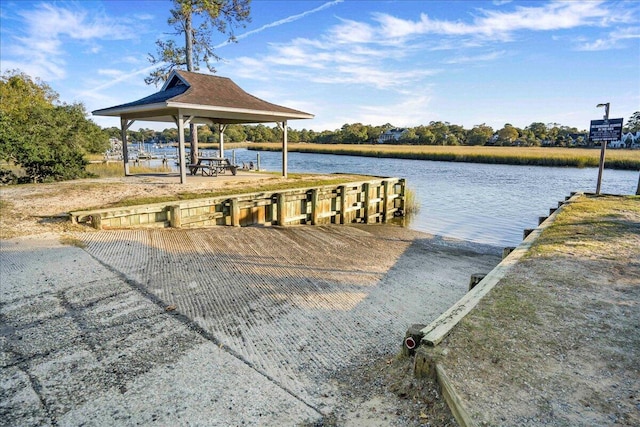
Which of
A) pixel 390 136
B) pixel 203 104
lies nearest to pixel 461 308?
pixel 203 104

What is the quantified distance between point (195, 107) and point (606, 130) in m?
13.3

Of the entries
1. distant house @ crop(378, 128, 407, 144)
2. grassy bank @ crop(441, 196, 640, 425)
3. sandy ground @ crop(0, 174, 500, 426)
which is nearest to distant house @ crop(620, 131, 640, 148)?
distant house @ crop(378, 128, 407, 144)

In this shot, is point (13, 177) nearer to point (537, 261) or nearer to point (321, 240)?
point (321, 240)

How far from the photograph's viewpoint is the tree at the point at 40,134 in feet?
44.2

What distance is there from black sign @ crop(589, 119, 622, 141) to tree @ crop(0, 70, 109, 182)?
18.8 metres

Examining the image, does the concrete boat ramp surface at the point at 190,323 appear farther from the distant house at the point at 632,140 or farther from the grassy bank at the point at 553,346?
the distant house at the point at 632,140

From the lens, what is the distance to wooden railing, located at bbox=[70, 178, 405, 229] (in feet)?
27.0

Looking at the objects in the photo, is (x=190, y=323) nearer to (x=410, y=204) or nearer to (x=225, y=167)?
(x=225, y=167)

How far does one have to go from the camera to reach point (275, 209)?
11.1 meters

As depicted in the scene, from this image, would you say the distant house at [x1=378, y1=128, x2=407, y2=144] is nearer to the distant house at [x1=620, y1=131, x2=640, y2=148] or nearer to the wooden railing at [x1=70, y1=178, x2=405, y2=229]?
the distant house at [x1=620, y1=131, x2=640, y2=148]

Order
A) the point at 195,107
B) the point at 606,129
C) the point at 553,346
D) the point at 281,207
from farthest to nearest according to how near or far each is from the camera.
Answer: the point at 606,129, the point at 195,107, the point at 281,207, the point at 553,346

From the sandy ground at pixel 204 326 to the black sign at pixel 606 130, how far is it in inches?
309

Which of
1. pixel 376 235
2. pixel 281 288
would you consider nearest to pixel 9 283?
pixel 281 288

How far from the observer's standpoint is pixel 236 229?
9.09 metres
